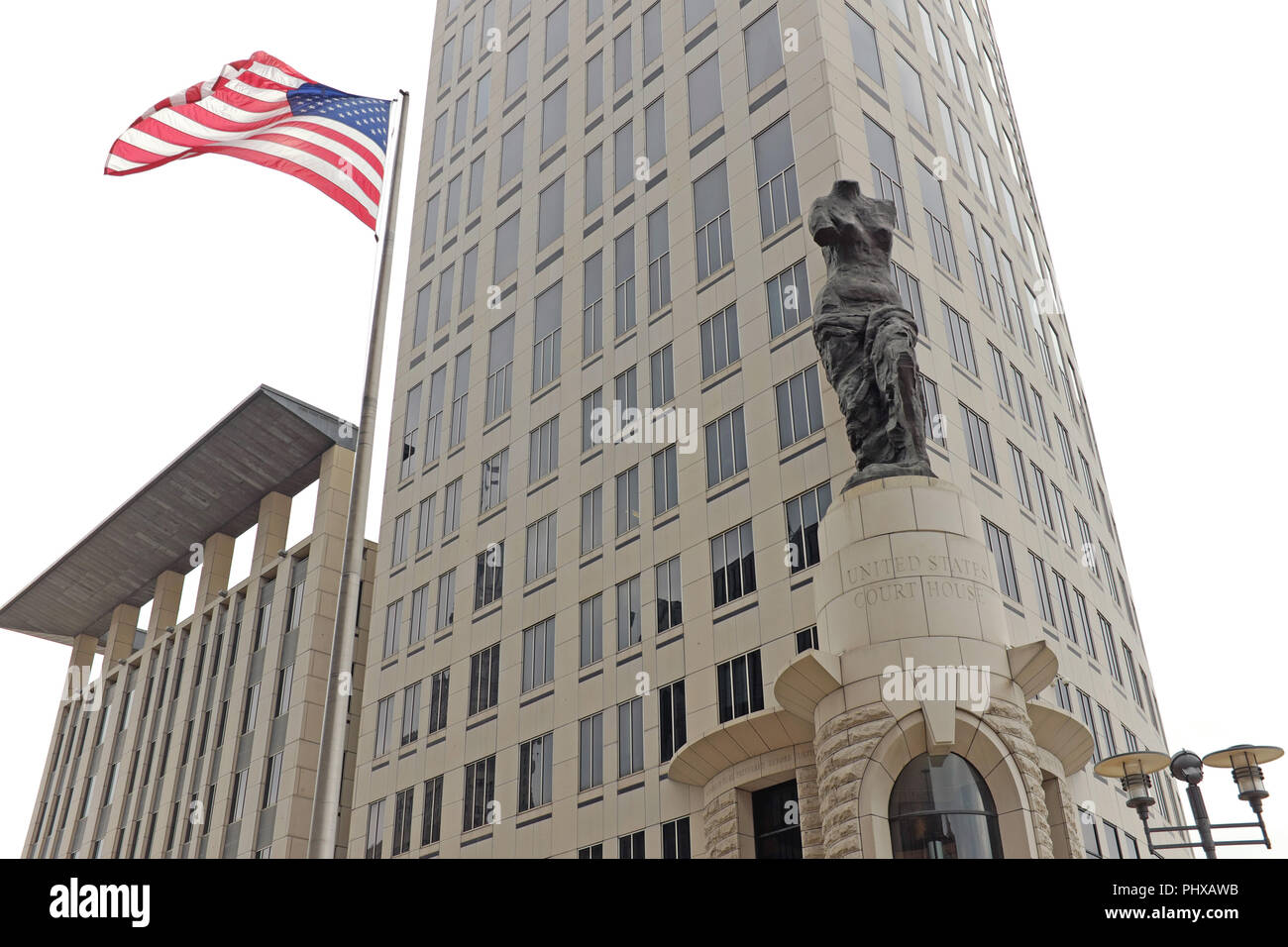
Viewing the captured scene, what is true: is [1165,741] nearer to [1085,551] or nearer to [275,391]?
[1085,551]

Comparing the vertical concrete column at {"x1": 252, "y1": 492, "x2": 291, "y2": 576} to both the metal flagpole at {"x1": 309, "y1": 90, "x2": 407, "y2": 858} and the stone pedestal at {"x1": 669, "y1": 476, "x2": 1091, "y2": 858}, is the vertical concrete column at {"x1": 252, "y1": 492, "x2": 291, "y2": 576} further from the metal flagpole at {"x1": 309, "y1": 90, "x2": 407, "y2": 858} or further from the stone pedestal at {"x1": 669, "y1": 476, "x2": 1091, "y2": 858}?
the metal flagpole at {"x1": 309, "y1": 90, "x2": 407, "y2": 858}

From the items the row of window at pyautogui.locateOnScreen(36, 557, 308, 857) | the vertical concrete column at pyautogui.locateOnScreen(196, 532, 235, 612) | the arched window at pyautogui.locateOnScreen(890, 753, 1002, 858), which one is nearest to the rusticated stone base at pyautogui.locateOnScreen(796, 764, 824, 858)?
the arched window at pyautogui.locateOnScreen(890, 753, 1002, 858)

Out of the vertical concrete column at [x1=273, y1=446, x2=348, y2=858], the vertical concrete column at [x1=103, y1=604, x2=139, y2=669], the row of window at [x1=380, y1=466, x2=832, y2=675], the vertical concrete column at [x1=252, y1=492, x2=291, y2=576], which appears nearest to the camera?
the row of window at [x1=380, y1=466, x2=832, y2=675]

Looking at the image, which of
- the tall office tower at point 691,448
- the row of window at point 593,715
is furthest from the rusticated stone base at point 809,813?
the row of window at point 593,715

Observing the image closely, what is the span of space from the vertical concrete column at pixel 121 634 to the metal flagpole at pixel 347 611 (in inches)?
2392

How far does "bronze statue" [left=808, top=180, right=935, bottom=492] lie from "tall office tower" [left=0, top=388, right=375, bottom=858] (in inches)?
1264

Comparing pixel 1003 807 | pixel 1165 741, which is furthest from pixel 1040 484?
pixel 1003 807

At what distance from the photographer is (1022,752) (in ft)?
70.5

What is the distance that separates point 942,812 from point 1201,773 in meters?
5.34

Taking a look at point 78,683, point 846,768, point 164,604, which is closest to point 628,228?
point 846,768

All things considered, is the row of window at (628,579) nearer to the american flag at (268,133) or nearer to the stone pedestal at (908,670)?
the stone pedestal at (908,670)

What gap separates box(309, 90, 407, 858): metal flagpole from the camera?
13.7 meters

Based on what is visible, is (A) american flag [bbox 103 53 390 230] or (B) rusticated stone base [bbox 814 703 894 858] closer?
(A) american flag [bbox 103 53 390 230]
